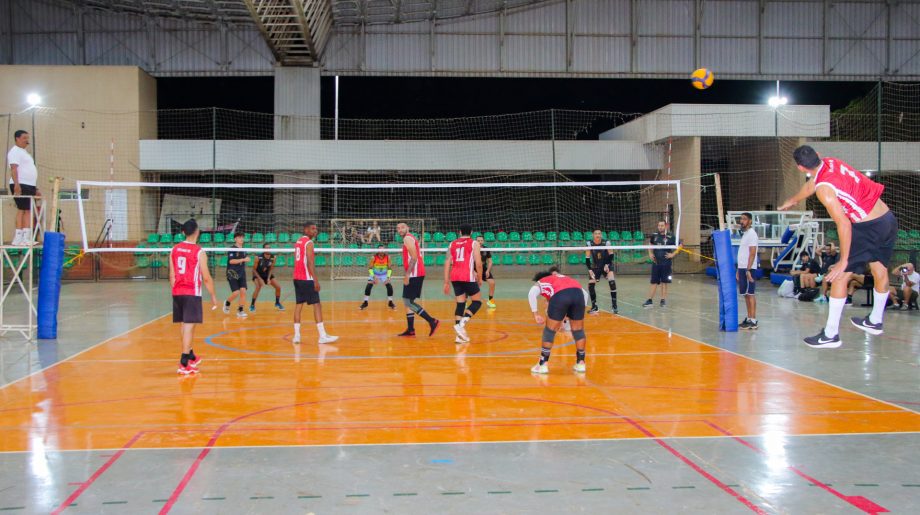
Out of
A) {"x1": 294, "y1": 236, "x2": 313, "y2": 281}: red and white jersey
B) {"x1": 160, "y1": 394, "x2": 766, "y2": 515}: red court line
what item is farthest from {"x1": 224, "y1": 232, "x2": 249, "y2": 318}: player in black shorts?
{"x1": 160, "y1": 394, "x2": 766, "y2": 515}: red court line

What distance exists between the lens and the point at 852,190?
5340 millimetres

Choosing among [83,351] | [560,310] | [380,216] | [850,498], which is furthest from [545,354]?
[380,216]

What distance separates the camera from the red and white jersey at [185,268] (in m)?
8.91

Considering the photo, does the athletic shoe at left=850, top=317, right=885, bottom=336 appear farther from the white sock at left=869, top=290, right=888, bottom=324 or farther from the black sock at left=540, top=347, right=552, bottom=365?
the black sock at left=540, top=347, right=552, bottom=365

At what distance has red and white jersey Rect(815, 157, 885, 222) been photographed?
17.5 feet

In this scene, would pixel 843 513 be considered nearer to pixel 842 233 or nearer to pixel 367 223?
pixel 842 233

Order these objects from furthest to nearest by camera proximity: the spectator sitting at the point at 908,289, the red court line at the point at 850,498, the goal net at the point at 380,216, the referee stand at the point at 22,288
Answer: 1. the goal net at the point at 380,216
2. the spectator sitting at the point at 908,289
3. the referee stand at the point at 22,288
4. the red court line at the point at 850,498

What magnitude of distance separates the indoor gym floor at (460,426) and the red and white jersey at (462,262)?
106 cm

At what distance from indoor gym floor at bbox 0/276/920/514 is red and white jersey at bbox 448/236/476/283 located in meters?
1.06

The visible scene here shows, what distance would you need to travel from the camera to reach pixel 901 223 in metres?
27.3

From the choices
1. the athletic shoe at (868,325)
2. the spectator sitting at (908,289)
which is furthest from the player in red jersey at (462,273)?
the spectator sitting at (908,289)

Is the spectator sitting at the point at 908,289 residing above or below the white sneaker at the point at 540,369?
above

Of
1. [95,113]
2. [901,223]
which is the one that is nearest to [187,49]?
[95,113]

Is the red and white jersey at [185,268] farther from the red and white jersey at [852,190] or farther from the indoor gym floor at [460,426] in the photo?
the red and white jersey at [852,190]
